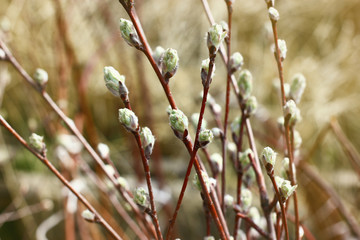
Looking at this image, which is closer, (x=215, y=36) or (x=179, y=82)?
(x=215, y=36)

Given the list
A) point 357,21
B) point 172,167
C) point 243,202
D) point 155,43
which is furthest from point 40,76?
point 357,21

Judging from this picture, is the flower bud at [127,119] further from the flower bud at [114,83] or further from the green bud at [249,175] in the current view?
the green bud at [249,175]

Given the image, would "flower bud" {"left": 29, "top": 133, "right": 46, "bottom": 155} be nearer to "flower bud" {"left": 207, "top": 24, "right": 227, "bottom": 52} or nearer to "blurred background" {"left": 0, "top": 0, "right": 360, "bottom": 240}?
"flower bud" {"left": 207, "top": 24, "right": 227, "bottom": 52}

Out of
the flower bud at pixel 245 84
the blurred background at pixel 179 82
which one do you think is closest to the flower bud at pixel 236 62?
the flower bud at pixel 245 84

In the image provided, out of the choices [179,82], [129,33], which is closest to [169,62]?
[129,33]

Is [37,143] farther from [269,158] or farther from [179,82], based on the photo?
[179,82]

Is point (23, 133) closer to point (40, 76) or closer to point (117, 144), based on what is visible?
point (117, 144)

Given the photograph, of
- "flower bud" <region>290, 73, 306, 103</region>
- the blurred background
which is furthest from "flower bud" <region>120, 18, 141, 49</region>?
the blurred background
